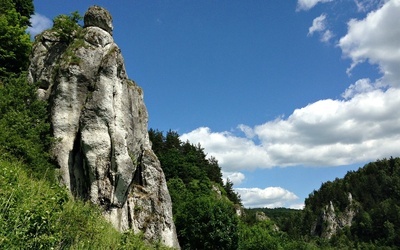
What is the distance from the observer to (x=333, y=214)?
6363 inches

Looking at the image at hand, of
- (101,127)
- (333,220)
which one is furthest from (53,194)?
(333,220)

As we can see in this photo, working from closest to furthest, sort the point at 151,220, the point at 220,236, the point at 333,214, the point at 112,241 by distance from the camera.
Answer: the point at 112,241, the point at 151,220, the point at 220,236, the point at 333,214

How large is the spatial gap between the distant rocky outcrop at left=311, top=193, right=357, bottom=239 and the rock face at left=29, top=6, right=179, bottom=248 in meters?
143

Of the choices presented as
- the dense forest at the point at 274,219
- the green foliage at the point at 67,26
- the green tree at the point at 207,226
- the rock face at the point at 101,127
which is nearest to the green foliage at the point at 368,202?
the dense forest at the point at 274,219

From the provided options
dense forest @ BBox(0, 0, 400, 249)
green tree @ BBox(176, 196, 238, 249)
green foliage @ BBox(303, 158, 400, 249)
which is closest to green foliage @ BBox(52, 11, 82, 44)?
dense forest @ BBox(0, 0, 400, 249)

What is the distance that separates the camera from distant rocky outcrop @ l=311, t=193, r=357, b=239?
158375mm

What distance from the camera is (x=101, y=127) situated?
25.6 meters

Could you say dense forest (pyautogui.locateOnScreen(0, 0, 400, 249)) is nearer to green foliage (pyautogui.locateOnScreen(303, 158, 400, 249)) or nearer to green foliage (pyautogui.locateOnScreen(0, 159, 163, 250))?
green foliage (pyautogui.locateOnScreen(0, 159, 163, 250))

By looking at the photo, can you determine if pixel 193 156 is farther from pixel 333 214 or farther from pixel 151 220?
pixel 333 214

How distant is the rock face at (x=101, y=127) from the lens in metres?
24.5

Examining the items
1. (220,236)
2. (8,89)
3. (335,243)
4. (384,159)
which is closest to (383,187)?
(384,159)

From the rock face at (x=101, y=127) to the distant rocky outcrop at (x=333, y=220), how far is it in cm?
14331

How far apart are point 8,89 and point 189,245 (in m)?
25.5

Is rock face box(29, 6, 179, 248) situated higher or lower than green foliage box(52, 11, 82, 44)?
lower
